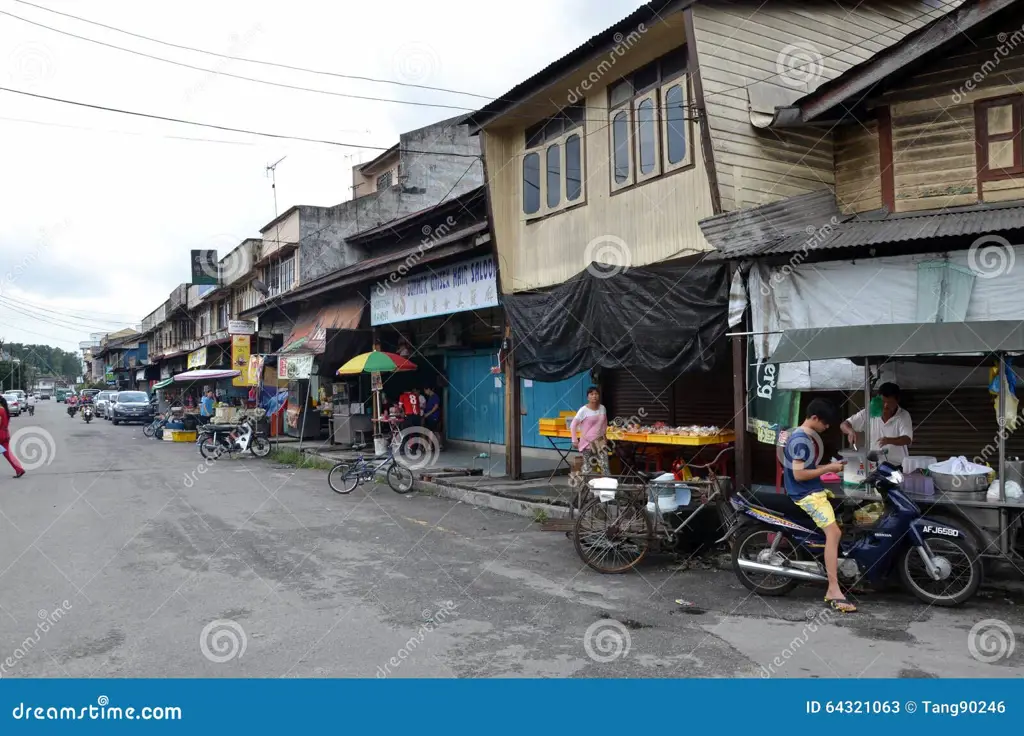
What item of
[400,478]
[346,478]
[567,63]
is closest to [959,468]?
[567,63]

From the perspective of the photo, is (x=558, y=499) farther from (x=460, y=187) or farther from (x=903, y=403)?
(x=460, y=187)

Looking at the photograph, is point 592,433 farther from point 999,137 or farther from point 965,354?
point 999,137

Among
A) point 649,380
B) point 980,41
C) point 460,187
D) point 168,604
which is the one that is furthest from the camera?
point 460,187

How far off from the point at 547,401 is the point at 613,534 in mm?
9615

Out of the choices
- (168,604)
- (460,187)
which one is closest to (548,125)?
(168,604)

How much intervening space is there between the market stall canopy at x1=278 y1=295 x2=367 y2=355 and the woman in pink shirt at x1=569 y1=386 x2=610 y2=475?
1062 cm

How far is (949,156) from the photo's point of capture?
384 inches

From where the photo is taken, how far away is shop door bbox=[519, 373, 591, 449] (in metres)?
16.8

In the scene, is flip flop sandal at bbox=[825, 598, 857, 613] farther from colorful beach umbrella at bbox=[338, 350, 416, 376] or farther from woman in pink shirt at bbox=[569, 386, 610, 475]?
colorful beach umbrella at bbox=[338, 350, 416, 376]

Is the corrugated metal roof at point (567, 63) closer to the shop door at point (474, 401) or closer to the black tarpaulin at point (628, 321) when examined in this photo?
the black tarpaulin at point (628, 321)

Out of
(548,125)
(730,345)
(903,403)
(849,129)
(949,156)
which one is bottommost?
(903,403)

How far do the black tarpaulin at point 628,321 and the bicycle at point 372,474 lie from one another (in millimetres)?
2984

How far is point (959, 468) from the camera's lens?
7207 millimetres

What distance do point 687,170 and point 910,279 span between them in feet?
11.3
